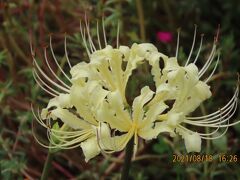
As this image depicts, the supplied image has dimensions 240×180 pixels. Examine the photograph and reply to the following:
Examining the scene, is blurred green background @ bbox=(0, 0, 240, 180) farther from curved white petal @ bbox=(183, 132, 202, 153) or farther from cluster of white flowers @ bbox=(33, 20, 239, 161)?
curved white petal @ bbox=(183, 132, 202, 153)

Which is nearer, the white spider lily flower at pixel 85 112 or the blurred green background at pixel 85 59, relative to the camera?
the white spider lily flower at pixel 85 112

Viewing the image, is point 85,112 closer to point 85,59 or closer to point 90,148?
point 90,148

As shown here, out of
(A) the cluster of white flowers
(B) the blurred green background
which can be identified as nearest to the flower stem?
(A) the cluster of white flowers
